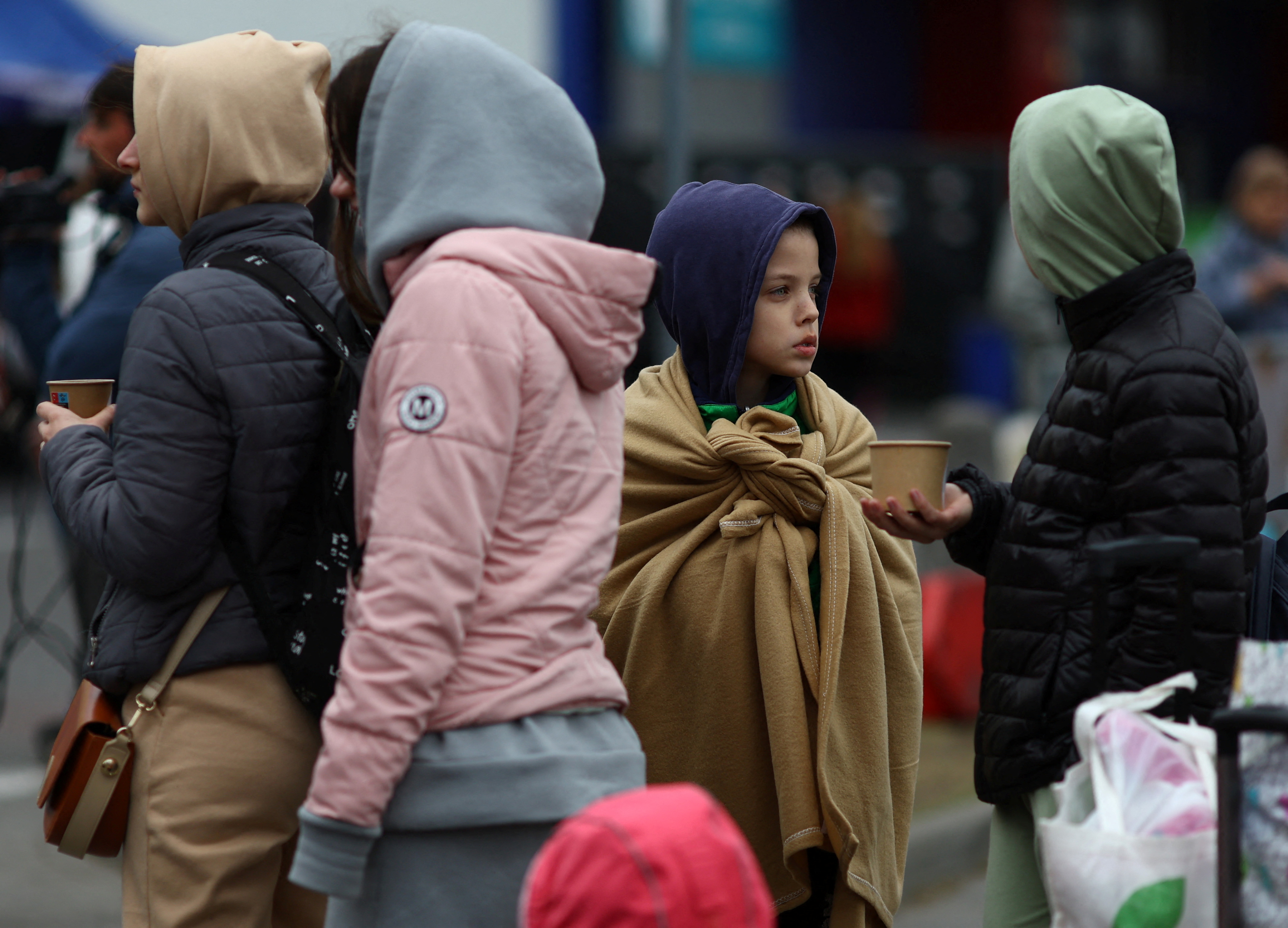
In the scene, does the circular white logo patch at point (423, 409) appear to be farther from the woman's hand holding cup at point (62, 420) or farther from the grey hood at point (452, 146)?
the woman's hand holding cup at point (62, 420)

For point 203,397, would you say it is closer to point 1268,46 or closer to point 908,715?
point 908,715

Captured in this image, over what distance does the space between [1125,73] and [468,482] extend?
875 inches

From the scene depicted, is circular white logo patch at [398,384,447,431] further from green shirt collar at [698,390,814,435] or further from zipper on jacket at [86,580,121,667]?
green shirt collar at [698,390,814,435]

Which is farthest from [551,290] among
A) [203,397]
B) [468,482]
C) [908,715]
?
[908,715]

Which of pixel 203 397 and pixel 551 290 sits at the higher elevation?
pixel 551 290

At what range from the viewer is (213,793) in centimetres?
265

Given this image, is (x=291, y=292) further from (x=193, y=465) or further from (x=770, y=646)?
(x=770, y=646)

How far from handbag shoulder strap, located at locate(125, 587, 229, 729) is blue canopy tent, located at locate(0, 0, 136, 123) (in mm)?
8408

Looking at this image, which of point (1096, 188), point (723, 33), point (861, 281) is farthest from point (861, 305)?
point (1096, 188)

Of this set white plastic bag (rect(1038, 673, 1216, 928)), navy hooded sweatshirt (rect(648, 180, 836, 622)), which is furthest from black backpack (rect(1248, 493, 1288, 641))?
navy hooded sweatshirt (rect(648, 180, 836, 622))

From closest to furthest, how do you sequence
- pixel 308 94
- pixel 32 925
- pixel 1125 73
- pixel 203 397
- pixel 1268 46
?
pixel 203 397
pixel 308 94
pixel 32 925
pixel 1125 73
pixel 1268 46

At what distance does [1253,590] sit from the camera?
2904 millimetres

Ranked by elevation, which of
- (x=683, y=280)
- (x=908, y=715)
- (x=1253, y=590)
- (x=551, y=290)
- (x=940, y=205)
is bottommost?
(x=940, y=205)

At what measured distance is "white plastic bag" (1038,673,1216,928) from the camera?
2176mm
